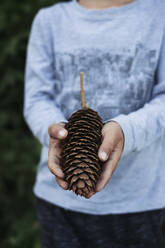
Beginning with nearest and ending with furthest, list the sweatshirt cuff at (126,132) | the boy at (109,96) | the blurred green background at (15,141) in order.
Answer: the sweatshirt cuff at (126,132) < the boy at (109,96) < the blurred green background at (15,141)

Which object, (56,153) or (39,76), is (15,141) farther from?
(56,153)

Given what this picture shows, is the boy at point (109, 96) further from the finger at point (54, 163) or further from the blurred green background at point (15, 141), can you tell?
the blurred green background at point (15, 141)

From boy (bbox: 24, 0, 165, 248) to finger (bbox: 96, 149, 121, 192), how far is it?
4.3 inches

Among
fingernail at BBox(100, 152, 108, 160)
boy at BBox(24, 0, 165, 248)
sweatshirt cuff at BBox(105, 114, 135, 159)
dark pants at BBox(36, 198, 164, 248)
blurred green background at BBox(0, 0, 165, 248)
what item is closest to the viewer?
→ fingernail at BBox(100, 152, 108, 160)

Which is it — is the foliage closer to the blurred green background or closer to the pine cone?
the blurred green background

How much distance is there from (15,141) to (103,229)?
137 cm

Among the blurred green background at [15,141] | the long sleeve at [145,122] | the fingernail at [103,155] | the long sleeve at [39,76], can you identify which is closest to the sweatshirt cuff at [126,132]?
the long sleeve at [145,122]

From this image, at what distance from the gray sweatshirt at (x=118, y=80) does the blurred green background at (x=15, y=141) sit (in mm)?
1169

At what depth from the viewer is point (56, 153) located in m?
0.77

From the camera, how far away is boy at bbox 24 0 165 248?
0.91 m

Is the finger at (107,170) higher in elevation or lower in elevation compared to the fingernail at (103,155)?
lower

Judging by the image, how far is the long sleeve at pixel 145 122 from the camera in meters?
0.77

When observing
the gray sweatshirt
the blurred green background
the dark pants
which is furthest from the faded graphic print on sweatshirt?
the blurred green background

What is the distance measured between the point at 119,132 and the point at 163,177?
0.31m
